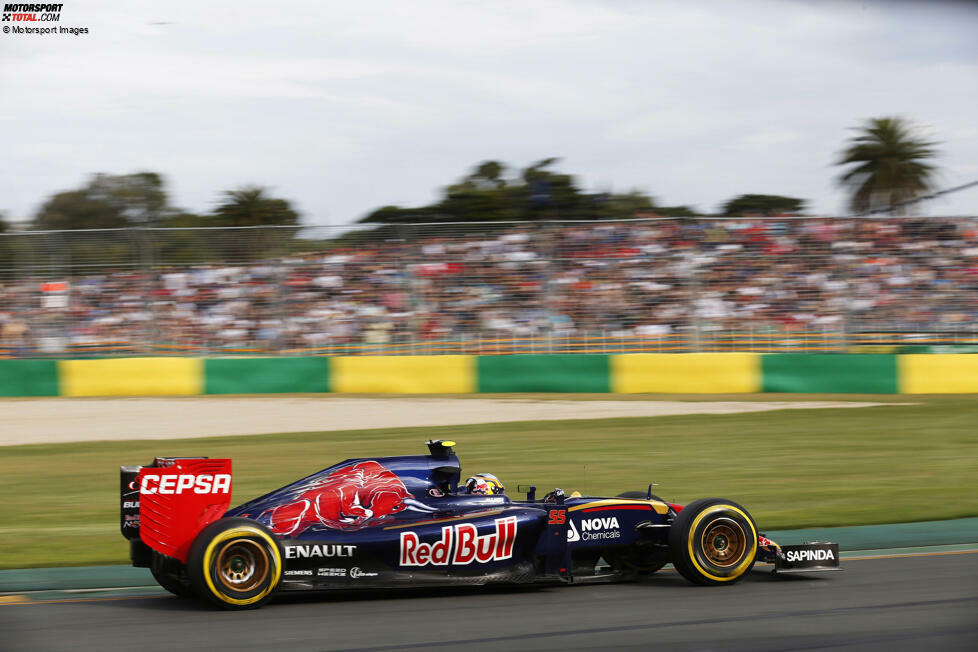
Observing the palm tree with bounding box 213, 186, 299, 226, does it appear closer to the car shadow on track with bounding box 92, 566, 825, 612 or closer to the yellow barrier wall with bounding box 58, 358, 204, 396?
the yellow barrier wall with bounding box 58, 358, 204, 396

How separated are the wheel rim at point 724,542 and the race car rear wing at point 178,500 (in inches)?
111

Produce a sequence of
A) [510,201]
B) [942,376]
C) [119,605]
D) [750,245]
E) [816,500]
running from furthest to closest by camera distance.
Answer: [510,201] → [750,245] → [942,376] → [816,500] → [119,605]

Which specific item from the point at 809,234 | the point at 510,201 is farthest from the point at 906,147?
the point at 809,234

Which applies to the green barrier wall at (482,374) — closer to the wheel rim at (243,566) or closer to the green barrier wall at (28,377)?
the green barrier wall at (28,377)

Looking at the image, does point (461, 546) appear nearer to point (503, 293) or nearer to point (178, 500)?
point (178, 500)

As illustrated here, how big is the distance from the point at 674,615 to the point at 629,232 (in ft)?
48.2

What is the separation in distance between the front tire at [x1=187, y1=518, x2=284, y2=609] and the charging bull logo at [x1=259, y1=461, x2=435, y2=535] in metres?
0.20

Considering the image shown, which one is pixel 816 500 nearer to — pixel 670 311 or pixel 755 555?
pixel 755 555

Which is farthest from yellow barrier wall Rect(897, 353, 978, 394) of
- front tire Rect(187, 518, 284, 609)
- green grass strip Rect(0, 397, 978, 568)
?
front tire Rect(187, 518, 284, 609)

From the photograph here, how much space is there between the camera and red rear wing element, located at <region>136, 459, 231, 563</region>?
19.1 ft

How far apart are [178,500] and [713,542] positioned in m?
3.11

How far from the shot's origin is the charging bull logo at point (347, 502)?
6.00m

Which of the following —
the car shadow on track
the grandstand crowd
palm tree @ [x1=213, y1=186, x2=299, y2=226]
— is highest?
palm tree @ [x1=213, y1=186, x2=299, y2=226]

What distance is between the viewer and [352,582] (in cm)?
594
